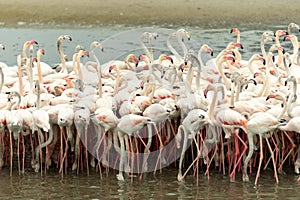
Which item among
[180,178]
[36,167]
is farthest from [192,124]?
[36,167]

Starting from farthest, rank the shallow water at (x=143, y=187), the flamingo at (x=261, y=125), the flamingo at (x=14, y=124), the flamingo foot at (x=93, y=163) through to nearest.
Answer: the flamingo foot at (x=93, y=163)
the flamingo at (x=14, y=124)
the flamingo at (x=261, y=125)
the shallow water at (x=143, y=187)

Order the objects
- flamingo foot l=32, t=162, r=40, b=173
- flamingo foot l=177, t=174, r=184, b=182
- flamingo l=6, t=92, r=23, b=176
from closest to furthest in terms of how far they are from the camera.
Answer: flamingo foot l=177, t=174, r=184, b=182, flamingo l=6, t=92, r=23, b=176, flamingo foot l=32, t=162, r=40, b=173

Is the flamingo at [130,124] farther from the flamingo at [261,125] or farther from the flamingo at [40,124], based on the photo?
the flamingo at [261,125]

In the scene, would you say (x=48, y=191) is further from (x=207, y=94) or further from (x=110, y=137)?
(x=207, y=94)

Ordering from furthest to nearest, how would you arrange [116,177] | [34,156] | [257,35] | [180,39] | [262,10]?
[262,10] < [257,35] < [180,39] < [34,156] < [116,177]

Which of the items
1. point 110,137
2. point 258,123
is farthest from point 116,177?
point 258,123

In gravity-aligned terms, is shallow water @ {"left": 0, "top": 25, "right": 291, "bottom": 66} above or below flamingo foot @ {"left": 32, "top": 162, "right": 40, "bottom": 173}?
above

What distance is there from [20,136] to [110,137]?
1.32m

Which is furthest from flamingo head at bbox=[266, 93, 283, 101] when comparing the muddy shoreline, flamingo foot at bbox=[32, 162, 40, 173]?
the muddy shoreline

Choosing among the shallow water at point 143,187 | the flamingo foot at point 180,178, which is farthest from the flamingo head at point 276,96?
the flamingo foot at point 180,178

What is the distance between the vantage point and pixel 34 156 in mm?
10562

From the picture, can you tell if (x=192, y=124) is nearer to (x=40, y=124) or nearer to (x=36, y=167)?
(x=40, y=124)

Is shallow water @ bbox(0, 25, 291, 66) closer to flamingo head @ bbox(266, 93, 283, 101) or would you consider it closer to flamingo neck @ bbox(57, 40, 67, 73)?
flamingo neck @ bbox(57, 40, 67, 73)

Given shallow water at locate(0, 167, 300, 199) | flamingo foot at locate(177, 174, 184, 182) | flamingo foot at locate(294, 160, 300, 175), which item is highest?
flamingo foot at locate(294, 160, 300, 175)
